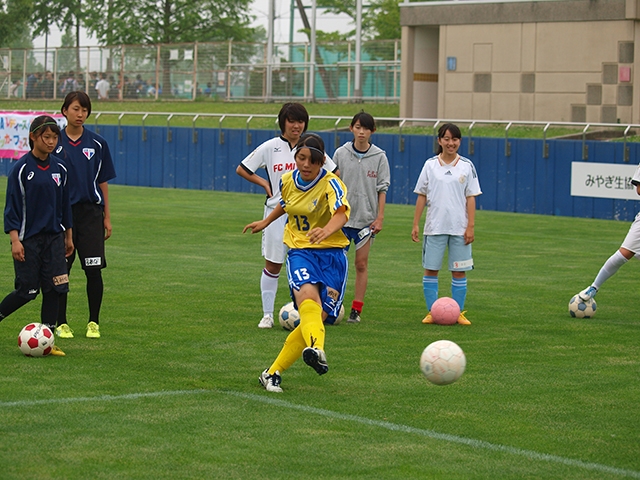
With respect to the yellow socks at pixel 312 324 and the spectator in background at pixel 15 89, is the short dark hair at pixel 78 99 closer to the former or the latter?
the yellow socks at pixel 312 324

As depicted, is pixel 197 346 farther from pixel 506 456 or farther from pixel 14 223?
pixel 506 456

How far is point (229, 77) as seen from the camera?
149 feet

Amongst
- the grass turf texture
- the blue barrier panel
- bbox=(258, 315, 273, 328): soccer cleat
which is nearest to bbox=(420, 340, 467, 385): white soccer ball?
the grass turf texture

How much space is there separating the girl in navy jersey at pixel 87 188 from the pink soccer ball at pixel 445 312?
318 centimetres

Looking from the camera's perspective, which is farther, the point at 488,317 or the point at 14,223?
the point at 488,317

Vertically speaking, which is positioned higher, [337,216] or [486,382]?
[337,216]

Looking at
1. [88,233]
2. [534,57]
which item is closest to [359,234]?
[88,233]

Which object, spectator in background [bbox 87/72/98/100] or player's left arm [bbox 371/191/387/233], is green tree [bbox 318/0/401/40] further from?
player's left arm [bbox 371/191/387/233]

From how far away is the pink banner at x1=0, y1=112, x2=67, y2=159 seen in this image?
3400cm

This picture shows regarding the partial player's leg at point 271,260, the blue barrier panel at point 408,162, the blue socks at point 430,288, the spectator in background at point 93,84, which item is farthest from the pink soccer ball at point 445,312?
the spectator in background at point 93,84

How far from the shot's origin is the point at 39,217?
8.54 m

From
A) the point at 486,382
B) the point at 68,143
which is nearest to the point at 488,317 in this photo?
the point at 486,382

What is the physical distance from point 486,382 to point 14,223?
3739 mm

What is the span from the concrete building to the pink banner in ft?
39.0
